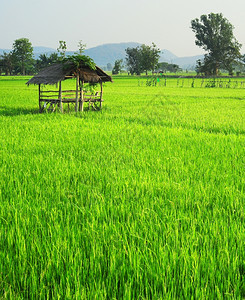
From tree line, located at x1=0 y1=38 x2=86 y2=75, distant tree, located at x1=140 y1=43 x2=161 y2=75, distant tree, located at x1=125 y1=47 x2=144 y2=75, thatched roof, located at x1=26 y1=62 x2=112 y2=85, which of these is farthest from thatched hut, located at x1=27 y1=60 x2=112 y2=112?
distant tree, located at x1=125 y1=47 x2=144 y2=75

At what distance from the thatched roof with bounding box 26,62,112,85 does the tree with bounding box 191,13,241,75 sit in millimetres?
46293

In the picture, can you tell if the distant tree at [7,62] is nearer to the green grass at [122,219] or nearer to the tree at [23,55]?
the tree at [23,55]

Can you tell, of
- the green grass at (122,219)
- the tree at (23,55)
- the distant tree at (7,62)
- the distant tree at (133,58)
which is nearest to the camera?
the green grass at (122,219)

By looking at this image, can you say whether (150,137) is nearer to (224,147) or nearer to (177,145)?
(177,145)

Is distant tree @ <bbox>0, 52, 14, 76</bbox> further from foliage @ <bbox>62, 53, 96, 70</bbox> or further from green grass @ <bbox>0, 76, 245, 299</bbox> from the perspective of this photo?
green grass @ <bbox>0, 76, 245, 299</bbox>

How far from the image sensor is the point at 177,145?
5.88m

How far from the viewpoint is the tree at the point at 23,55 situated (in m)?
66.2

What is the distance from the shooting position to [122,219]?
2600 millimetres

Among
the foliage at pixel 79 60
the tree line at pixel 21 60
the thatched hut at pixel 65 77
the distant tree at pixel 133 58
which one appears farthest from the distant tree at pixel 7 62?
the foliage at pixel 79 60

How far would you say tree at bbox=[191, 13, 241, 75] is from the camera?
5506cm

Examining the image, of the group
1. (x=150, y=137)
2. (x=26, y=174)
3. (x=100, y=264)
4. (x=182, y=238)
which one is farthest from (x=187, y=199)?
(x=150, y=137)

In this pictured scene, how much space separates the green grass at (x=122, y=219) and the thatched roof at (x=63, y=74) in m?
5.86

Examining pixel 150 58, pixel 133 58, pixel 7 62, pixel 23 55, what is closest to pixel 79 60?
pixel 150 58

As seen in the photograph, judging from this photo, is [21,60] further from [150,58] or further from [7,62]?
[150,58]
